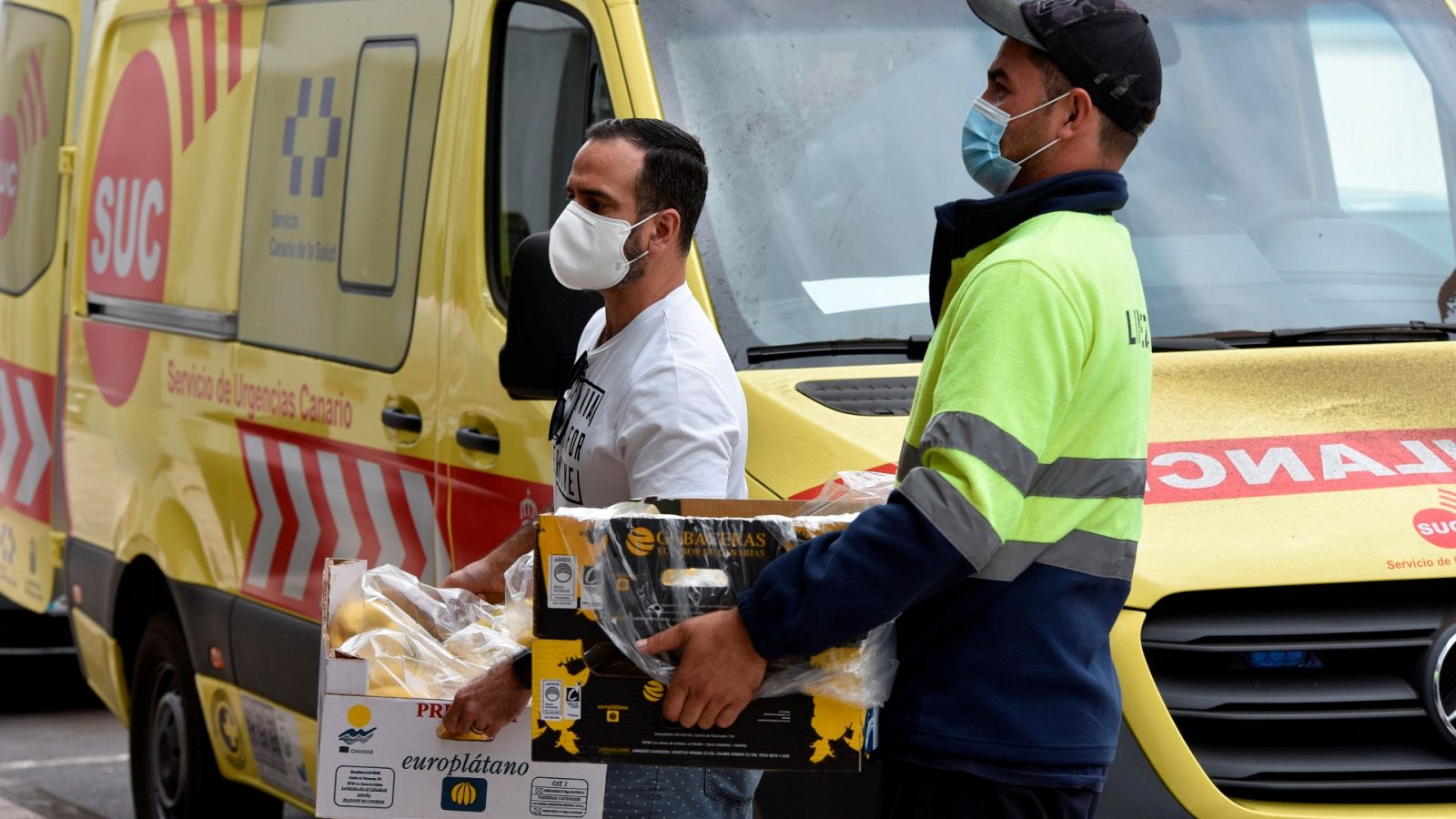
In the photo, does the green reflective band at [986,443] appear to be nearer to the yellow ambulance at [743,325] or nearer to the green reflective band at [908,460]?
the green reflective band at [908,460]

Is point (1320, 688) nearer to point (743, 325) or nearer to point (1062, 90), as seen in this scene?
point (743, 325)

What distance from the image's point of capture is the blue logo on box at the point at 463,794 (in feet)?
10.3

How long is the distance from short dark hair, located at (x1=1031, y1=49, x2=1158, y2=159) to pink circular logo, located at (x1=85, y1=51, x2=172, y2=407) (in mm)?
4157

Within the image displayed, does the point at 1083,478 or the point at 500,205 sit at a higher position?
the point at 500,205

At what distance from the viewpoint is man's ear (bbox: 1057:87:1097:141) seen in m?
2.82

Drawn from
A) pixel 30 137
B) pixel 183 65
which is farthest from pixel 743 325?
pixel 30 137

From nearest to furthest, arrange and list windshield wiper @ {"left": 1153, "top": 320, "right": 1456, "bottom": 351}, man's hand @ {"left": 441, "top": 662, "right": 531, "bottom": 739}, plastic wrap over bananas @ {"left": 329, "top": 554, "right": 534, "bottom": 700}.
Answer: man's hand @ {"left": 441, "top": 662, "right": 531, "bottom": 739} < plastic wrap over bananas @ {"left": 329, "top": 554, "right": 534, "bottom": 700} < windshield wiper @ {"left": 1153, "top": 320, "right": 1456, "bottom": 351}

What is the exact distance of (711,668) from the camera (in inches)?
106

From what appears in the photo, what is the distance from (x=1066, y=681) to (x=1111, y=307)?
0.45m

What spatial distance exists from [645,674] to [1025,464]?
0.54 metres

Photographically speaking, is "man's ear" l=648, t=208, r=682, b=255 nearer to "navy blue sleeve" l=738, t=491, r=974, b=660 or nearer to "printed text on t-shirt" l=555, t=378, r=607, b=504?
"printed text on t-shirt" l=555, t=378, r=607, b=504

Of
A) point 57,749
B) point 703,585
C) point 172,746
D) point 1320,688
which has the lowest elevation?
point 57,749

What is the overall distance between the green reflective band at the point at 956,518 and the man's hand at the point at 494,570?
1162mm

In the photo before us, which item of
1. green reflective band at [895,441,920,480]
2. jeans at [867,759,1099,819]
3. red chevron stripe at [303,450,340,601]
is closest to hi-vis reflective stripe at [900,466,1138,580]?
green reflective band at [895,441,920,480]
